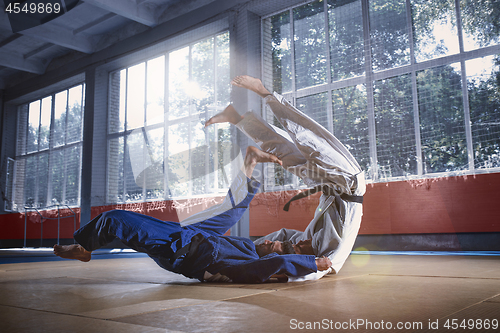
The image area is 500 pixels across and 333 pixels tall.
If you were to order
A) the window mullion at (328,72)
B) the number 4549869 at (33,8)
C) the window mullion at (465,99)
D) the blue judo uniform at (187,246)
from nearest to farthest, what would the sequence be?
the blue judo uniform at (187,246), the window mullion at (465,99), the window mullion at (328,72), the number 4549869 at (33,8)

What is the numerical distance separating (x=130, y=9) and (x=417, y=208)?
5743 mm

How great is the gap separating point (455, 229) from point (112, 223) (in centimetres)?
407

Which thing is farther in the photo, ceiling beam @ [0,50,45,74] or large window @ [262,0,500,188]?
ceiling beam @ [0,50,45,74]

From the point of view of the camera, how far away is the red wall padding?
14.2 ft

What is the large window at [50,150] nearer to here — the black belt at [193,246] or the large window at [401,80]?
the large window at [401,80]

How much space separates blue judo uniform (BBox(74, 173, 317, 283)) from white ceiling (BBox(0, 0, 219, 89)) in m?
5.76

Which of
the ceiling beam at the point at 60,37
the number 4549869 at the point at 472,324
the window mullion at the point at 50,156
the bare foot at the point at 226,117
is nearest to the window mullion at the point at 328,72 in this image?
the bare foot at the point at 226,117

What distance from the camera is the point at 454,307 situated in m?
1.31

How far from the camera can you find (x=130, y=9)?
6.88m

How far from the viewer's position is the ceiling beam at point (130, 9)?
6520 millimetres

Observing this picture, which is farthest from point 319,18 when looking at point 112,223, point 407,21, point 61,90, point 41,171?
point 41,171

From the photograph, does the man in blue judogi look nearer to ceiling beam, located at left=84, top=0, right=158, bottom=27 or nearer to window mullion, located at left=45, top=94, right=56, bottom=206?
ceiling beam, located at left=84, top=0, right=158, bottom=27

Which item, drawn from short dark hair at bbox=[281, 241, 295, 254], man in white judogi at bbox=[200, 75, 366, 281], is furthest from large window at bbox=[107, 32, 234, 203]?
short dark hair at bbox=[281, 241, 295, 254]

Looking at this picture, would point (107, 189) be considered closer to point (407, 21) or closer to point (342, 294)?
point (407, 21)
